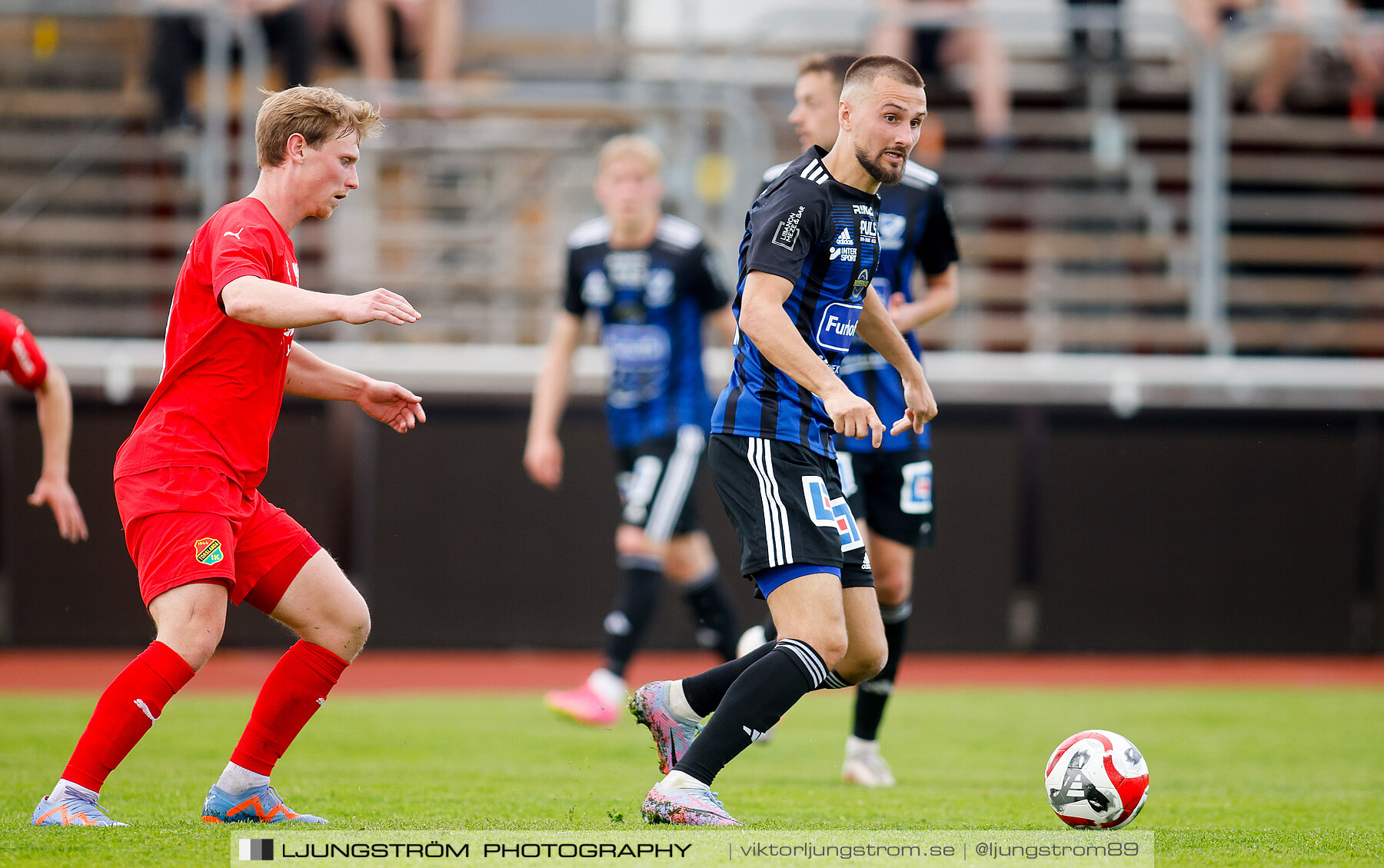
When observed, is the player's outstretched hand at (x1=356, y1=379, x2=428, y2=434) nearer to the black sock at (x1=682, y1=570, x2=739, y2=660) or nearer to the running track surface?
the black sock at (x1=682, y1=570, x2=739, y2=660)

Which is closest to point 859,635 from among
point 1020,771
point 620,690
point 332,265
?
point 1020,771

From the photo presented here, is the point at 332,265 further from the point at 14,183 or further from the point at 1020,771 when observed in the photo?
the point at 1020,771

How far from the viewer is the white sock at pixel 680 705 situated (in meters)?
4.36

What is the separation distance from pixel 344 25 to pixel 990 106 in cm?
586

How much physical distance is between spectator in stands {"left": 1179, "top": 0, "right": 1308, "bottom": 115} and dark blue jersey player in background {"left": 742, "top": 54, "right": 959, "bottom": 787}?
7.98 m

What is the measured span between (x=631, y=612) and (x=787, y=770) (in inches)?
62.7

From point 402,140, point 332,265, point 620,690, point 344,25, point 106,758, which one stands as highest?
point 344,25

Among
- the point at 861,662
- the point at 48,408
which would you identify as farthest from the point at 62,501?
the point at 861,662

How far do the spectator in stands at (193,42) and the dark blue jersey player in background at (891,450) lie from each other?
7687mm

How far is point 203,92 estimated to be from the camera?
12.7 metres

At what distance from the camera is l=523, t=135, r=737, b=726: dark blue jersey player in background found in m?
7.44

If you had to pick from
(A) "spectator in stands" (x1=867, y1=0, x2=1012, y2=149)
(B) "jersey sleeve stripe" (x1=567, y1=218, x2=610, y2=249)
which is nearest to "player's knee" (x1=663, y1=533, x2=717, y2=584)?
(B) "jersey sleeve stripe" (x1=567, y1=218, x2=610, y2=249)

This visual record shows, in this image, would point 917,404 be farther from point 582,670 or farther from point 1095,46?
point 1095,46

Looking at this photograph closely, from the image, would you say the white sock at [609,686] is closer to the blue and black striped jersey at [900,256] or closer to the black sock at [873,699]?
the black sock at [873,699]
